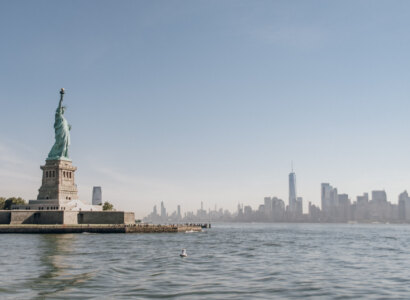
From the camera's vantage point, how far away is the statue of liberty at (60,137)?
111938mm

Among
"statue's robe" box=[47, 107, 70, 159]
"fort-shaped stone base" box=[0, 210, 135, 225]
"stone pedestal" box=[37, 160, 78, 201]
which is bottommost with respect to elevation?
"fort-shaped stone base" box=[0, 210, 135, 225]

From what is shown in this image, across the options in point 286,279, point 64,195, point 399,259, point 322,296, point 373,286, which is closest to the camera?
point 322,296

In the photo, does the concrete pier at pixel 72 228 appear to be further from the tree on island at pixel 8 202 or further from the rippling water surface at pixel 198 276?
the rippling water surface at pixel 198 276

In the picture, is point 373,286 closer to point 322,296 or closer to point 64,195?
point 322,296

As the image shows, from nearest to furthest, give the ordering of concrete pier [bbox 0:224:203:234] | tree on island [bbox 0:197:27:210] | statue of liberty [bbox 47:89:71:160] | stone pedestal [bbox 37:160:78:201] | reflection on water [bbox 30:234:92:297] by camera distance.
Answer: reflection on water [bbox 30:234:92:297] < concrete pier [bbox 0:224:203:234] < stone pedestal [bbox 37:160:78:201] < statue of liberty [bbox 47:89:71:160] < tree on island [bbox 0:197:27:210]

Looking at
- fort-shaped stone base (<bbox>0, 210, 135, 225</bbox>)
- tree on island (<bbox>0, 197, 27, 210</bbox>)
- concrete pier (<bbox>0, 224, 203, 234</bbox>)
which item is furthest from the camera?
tree on island (<bbox>0, 197, 27, 210</bbox>)

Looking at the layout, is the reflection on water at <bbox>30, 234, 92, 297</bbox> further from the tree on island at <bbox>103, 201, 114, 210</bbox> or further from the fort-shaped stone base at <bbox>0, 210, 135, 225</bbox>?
the tree on island at <bbox>103, 201, 114, 210</bbox>

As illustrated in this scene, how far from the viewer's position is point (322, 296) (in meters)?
26.1

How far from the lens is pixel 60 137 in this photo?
112625 mm

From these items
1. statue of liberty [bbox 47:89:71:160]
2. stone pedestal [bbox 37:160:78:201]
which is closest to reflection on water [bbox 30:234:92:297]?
stone pedestal [bbox 37:160:78:201]

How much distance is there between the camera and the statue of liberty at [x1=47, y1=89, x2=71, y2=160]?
112 m

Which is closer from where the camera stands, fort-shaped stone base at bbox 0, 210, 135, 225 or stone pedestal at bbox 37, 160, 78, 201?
fort-shaped stone base at bbox 0, 210, 135, 225

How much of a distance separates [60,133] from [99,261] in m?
76.8

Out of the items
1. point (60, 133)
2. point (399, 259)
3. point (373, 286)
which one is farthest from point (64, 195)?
point (373, 286)
